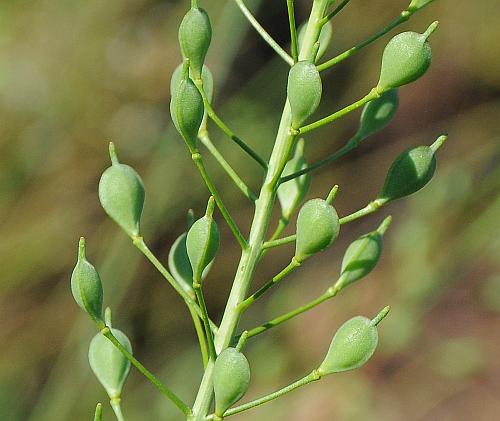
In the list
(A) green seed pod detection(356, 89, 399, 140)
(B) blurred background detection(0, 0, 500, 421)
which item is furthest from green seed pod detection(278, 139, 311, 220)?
(B) blurred background detection(0, 0, 500, 421)

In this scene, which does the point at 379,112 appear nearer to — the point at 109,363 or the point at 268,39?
the point at 268,39

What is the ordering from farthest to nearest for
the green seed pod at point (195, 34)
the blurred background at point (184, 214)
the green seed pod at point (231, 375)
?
1. the blurred background at point (184, 214)
2. the green seed pod at point (195, 34)
3. the green seed pod at point (231, 375)

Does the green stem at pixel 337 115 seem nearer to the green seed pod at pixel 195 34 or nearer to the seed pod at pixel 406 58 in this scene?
the seed pod at pixel 406 58

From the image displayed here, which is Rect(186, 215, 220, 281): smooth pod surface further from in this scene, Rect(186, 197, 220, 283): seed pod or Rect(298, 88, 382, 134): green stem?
Rect(298, 88, 382, 134): green stem

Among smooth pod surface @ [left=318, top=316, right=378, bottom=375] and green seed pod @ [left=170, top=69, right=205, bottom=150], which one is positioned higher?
green seed pod @ [left=170, top=69, right=205, bottom=150]

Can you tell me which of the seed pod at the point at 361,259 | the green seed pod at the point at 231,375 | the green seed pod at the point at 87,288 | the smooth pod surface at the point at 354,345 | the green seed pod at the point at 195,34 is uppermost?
the green seed pod at the point at 195,34

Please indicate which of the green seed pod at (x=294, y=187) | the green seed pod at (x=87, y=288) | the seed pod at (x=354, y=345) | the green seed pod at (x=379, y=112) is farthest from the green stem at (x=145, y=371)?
the green seed pod at (x=379, y=112)

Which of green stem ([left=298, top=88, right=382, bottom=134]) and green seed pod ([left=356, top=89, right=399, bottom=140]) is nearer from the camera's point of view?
green stem ([left=298, top=88, right=382, bottom=134])
